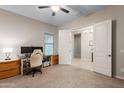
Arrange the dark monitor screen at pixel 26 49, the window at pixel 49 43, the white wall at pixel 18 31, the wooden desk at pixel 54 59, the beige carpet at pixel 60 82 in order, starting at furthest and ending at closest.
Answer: the window at pixel 49 43 < the wooden desk at pixel 54 59 < the dark monitor screen at pixel 26 49 < the white wall at pixel 18 31 < the beige carpet at pixel 60 82

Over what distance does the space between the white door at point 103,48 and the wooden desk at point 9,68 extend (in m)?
3.39

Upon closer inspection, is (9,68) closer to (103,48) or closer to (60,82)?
(60,82)

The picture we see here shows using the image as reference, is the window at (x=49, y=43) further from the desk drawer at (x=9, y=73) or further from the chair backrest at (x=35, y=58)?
the desk drawer at (x=9, y=73)

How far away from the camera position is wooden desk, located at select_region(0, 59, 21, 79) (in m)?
3.88

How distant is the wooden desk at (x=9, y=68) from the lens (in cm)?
388

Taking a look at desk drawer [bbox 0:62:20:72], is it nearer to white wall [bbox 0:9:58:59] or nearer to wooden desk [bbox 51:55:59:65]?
white wall [bbox 0:9:58:59]

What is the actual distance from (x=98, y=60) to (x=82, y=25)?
6.91 feet

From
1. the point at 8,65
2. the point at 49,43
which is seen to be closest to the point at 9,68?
the point at 8,65

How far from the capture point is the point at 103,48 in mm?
4402

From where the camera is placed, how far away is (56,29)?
24.9 feet

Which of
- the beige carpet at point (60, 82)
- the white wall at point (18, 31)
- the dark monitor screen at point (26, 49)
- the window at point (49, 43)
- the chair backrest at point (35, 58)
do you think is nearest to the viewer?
the beige carpet at point (60, 82)

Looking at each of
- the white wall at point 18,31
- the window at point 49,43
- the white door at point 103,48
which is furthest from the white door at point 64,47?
the white door at point 103,48

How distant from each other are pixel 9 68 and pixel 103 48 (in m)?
3.82

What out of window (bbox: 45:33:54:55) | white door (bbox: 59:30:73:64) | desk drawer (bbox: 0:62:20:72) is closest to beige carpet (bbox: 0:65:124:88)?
desk drawer (bbox: 0:62:20:72)
